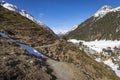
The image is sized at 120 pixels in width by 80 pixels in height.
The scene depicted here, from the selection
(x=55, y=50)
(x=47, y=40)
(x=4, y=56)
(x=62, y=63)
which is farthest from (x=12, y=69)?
(x=47, y=40)

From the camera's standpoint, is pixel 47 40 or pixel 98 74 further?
pixel 47 40

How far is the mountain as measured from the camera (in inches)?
1262

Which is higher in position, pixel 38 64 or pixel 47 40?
pixel 47 40

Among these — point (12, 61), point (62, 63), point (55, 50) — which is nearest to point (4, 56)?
point (12, 61)

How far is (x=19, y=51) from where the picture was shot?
38.1 m

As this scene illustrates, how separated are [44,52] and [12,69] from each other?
16.9 meters

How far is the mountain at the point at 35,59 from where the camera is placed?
32.1m

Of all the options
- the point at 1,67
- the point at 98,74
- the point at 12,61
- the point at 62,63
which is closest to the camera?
the point at 1,67

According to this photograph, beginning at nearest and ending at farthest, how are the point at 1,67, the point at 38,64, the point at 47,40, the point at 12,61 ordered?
the point at 1,67 → the point at 12,61 → the point at 38,64 → the point at 47,40

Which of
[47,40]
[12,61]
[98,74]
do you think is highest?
[47,40]

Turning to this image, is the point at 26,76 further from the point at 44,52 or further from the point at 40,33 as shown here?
the point at 40,33

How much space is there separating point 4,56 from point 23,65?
→ 2.86 m

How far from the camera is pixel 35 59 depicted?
37.6 metres

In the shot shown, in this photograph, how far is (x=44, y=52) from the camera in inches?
1865
